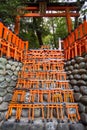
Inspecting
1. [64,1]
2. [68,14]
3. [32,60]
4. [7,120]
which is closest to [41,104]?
[7,120]

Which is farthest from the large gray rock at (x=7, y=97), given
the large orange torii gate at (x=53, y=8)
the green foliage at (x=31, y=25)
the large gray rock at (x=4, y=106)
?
the large orange torii gate at (x=53, y=8)

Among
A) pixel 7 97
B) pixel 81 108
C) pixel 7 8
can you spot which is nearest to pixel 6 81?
pixel 7 97

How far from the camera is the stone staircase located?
10.5 ft

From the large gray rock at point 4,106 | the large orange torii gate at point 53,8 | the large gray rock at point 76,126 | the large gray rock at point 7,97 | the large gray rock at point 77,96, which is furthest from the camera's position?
the large orange torii gate at point 53,8

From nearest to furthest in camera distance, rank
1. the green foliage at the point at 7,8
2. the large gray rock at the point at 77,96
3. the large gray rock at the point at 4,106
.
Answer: the large gray rock at the point at 4,106
the large gray rock at the point at 77,96
the green foliage at the point at 7,8

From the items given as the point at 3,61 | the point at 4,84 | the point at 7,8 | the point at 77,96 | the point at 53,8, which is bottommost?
the point at 77,96

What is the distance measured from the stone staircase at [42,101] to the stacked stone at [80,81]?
0.51 ft

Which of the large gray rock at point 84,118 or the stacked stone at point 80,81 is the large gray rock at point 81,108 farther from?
the large gray rock at point 84,118

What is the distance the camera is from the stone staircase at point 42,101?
10.5ft

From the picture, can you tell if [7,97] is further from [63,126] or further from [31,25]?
[31,25]

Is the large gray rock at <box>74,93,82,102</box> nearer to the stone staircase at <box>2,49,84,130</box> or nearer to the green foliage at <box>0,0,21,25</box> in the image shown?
the stone staircase at <box>2,49,84,130</box>

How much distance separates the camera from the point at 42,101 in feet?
12.5

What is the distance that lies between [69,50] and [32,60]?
1419 millimetres

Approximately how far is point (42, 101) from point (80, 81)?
3.63 ft
